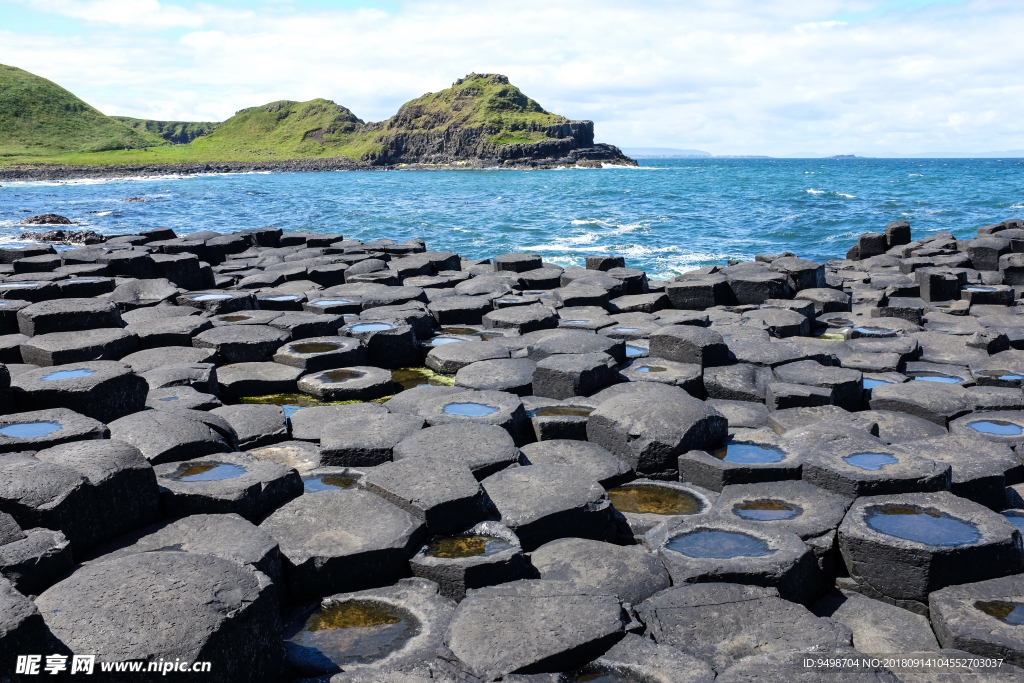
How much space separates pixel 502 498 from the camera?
4.12m

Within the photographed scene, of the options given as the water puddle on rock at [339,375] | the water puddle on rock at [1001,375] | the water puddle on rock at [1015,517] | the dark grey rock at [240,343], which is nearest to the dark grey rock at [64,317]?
the dark grey rock at [240,343]

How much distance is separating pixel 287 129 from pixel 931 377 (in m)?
151

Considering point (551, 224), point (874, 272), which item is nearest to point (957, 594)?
point (874, 272)

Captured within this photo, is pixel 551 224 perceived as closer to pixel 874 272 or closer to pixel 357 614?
pixel 874 272

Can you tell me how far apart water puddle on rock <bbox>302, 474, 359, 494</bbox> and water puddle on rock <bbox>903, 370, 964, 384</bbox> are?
5.10 m

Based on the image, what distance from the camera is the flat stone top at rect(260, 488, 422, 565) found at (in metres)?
3.48

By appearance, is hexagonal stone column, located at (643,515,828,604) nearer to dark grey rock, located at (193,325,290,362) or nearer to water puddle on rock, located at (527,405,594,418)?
water puddle on rock, located at (527,405,594,418)

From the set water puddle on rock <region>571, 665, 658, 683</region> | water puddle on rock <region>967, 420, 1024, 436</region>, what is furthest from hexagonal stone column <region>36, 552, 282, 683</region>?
water puddle on rock <region>967, 420, 1024, 436</region>

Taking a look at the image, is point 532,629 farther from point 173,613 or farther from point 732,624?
point 173,613

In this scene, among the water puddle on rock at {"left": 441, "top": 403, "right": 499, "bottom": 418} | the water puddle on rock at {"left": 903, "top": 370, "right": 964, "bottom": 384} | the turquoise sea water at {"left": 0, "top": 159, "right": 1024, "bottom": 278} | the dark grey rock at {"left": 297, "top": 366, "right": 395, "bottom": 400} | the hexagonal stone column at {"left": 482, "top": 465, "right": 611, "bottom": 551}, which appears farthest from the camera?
the turquoise sea water at {"left": 0, "top": 159, "right": 1024, "bottom": 278}

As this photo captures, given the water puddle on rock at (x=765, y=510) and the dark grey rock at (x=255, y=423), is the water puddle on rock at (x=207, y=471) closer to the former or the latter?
the dark grey rock at (x=255, y=423)

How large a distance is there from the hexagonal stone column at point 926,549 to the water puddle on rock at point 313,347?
491cm

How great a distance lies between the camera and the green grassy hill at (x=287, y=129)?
104688 millimetres

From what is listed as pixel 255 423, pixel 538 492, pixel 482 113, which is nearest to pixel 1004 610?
pixel 538 492
